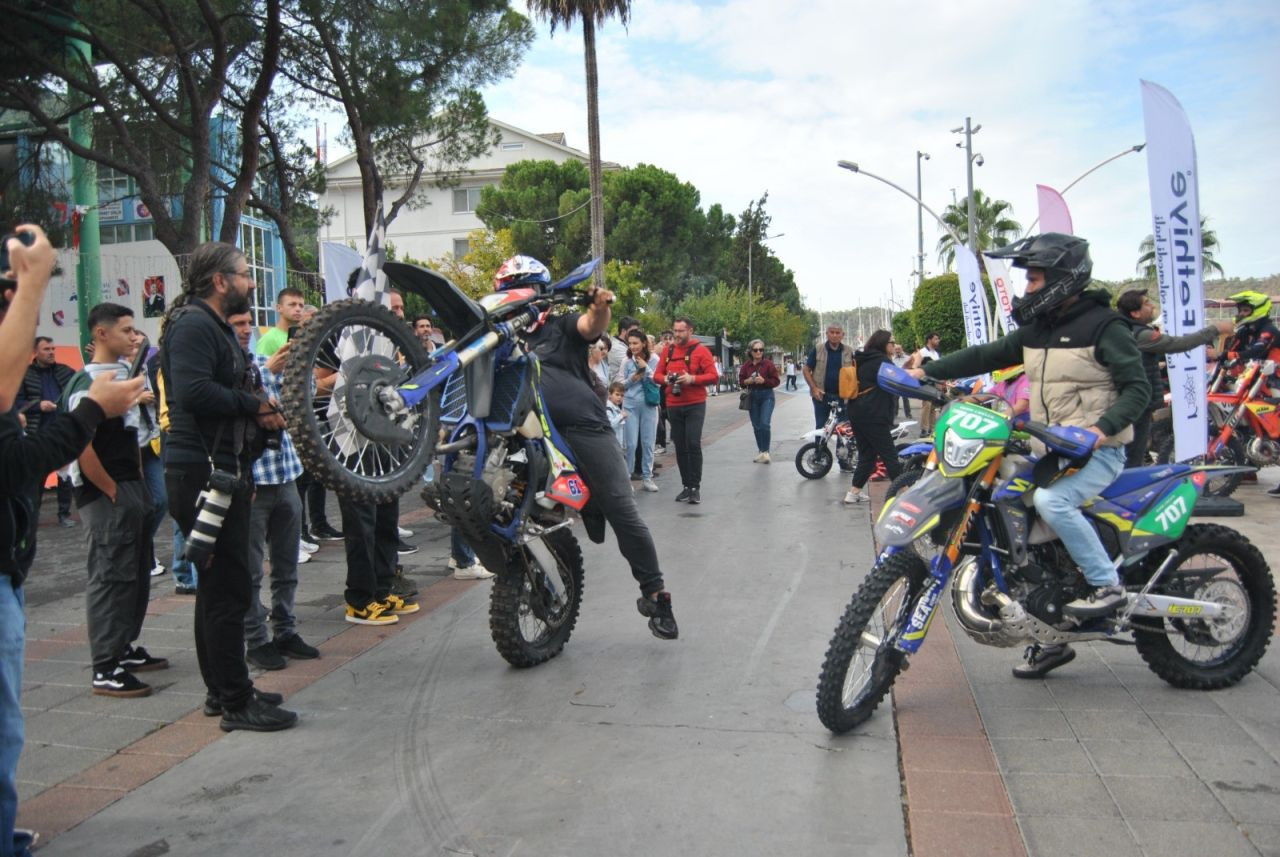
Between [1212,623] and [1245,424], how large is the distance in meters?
6.97

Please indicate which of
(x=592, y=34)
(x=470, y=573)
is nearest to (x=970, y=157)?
(x=592, y=34)

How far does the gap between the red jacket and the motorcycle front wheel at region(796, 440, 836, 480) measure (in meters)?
2.02

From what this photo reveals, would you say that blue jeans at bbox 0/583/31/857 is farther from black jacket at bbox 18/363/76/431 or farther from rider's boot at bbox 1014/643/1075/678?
black jacket at bbox 18/363/76/431

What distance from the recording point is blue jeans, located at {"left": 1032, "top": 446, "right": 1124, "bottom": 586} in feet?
13.1

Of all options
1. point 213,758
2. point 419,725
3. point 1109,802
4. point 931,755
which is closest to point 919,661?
point 931,755

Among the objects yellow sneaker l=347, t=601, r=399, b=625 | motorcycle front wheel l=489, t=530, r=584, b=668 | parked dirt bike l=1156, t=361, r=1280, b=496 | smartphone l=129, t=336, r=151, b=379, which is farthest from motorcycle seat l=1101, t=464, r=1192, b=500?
parked dirt bike l=1156, t=361, r=1280, b=496

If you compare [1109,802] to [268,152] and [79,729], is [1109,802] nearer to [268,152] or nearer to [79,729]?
[79,729]

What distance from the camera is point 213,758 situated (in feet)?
12.6

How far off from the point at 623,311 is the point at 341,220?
23.9 metres

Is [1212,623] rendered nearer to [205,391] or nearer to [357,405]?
[357,405]

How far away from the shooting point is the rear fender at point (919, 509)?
381cm

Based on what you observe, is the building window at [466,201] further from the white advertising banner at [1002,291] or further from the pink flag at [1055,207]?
the pink flag at [1055,207]

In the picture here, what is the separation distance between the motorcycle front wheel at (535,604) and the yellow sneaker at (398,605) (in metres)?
1.19

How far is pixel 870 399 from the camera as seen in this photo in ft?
32.5
